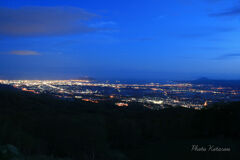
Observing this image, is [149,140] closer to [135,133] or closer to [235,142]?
[135,133]

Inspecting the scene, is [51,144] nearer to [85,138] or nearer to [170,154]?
[85,138]

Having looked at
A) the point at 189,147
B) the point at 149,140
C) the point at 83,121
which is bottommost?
the point at 149,140

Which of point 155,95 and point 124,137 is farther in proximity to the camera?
point 155,95

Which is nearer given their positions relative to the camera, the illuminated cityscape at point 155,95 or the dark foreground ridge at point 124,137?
the dark foreground ridge at point 124,137

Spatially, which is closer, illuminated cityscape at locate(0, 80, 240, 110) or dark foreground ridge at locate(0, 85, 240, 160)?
dark foreground ridge at locate(0, 85, 240, 160)

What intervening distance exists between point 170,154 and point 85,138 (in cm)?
368

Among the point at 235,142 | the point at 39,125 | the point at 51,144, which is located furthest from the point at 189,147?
the point at 39,125

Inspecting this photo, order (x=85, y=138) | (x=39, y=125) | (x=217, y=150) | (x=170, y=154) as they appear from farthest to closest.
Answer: (x=39, y=125), (x=85, y=138), (x=170, y=154), (x=217, y=150)

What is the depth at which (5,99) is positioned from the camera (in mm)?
22750

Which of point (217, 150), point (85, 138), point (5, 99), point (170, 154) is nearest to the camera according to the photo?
point (217, 150)

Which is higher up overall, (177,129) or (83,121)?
(83,121)

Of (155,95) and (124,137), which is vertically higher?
(155,95)

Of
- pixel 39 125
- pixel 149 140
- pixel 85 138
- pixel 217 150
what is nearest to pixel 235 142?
pixel 217 150

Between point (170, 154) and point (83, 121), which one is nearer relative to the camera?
point (170, 154)
